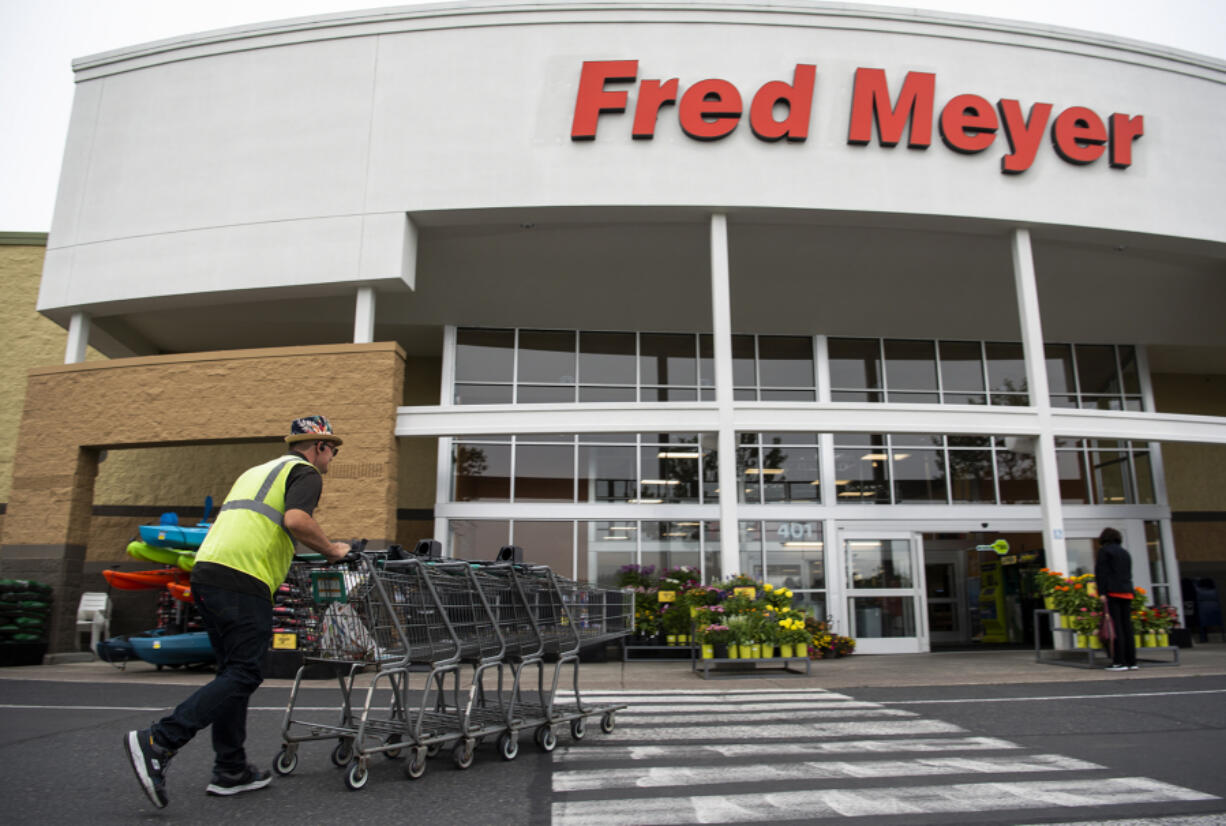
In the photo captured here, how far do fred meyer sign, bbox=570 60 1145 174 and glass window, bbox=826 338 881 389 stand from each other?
16.2 ft

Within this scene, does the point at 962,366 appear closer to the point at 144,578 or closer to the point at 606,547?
the point at 606,547

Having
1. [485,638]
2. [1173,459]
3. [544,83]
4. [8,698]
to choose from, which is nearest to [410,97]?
[544,83]

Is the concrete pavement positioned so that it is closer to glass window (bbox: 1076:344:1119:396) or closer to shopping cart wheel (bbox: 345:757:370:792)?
shopping cart wheel (bbox: 345:757:370:792)

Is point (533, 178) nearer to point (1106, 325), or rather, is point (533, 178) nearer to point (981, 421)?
point (981, 421)

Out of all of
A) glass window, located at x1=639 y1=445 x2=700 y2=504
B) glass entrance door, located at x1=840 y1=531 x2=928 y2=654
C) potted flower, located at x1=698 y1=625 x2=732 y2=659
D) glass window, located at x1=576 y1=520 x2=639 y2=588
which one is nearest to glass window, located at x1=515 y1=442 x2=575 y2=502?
glass window, located at x1=576 y1=520 x2=639 y2=588

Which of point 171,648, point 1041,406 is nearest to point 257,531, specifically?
point 171,648

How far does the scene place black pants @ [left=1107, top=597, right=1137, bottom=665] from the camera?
11.2 metres

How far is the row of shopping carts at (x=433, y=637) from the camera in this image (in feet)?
15.5

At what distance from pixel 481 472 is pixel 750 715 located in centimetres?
1013

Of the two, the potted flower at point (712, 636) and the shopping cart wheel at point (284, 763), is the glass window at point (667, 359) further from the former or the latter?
the shopping cart wheel at point (284, 763)

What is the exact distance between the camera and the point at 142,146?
50.3ft

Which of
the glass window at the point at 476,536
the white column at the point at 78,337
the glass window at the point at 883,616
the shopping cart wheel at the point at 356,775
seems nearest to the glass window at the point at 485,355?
the glass window at the point at 476,536

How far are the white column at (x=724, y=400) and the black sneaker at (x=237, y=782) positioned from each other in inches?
371

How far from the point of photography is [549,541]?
16.2m
